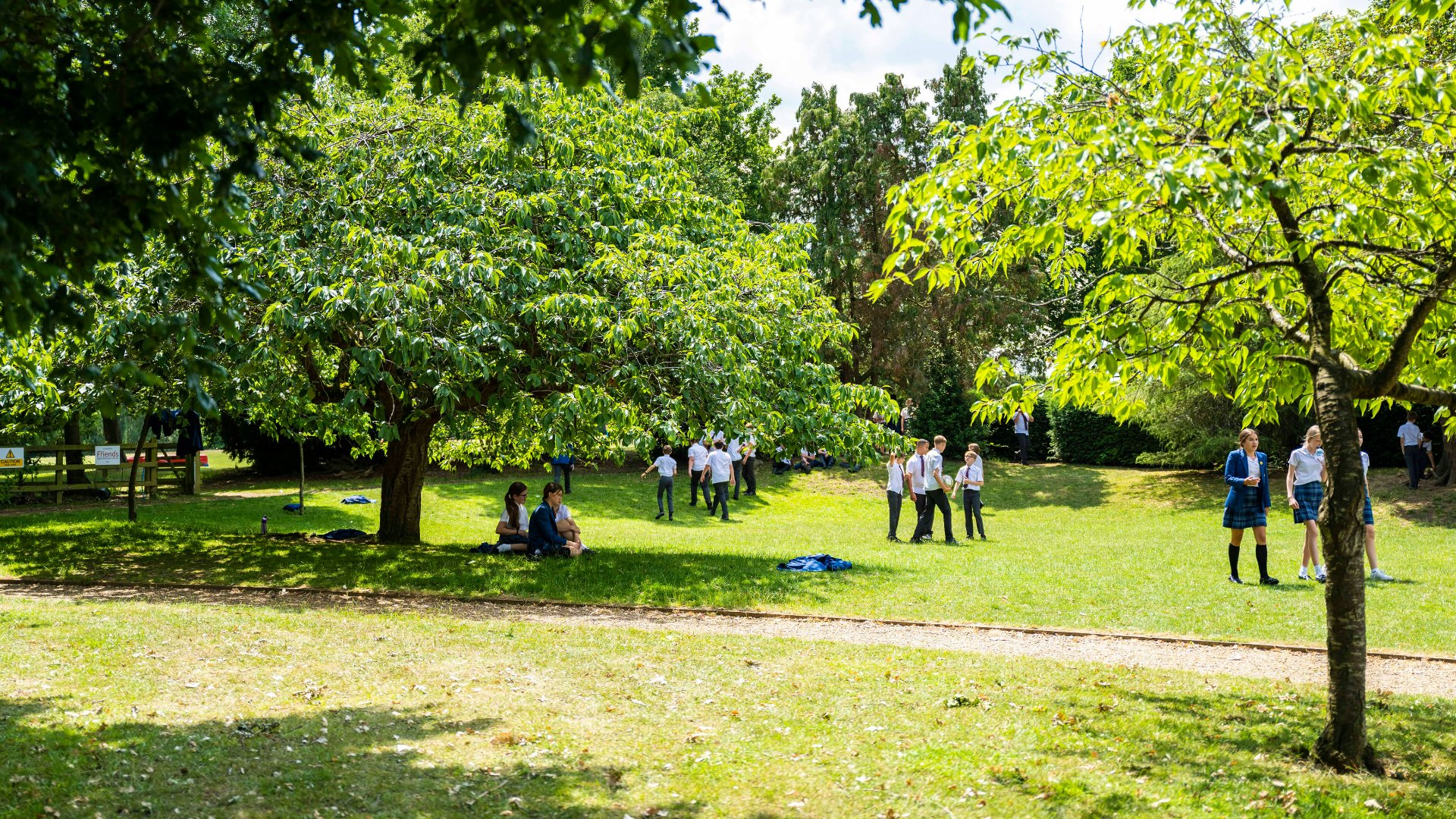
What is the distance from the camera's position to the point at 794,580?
12.4 metres

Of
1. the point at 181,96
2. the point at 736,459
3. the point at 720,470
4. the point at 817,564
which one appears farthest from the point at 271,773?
the point at 736,459

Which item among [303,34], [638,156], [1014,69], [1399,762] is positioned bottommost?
[1399,762]

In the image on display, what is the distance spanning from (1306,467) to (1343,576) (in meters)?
7.24

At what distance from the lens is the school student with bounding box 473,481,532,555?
550 inches

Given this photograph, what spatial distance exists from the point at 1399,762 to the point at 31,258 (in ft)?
23.0

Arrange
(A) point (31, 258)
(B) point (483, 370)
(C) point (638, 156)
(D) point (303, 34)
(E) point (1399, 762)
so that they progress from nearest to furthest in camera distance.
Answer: (A) point (31, 258)
(D) point (303, 34)
(E) point (1399, 762)
(B) point (483, 370)
(C) point (638, 156)

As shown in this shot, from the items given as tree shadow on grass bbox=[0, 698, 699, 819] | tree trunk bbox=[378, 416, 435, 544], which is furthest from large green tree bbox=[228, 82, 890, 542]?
tree shadow on grass bbox=[0, 698, 699, 819]

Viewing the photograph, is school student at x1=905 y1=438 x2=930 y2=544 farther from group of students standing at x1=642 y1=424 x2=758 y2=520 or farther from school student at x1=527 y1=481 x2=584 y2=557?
school student at x1=527 y1=481 x2=584 y2=557

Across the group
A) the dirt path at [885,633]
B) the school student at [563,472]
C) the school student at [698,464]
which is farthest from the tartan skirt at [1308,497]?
the school student at [563,472]

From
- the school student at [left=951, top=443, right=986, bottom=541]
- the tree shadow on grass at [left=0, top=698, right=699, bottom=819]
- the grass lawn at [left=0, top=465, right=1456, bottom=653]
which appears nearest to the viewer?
the tree shadow on grass at [left=0, top=698, right=699, bottom=819]

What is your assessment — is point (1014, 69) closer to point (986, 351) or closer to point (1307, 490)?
point (1307, 490)

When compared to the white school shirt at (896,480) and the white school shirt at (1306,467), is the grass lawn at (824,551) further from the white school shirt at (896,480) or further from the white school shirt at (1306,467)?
the white school shirt at (1306,467)

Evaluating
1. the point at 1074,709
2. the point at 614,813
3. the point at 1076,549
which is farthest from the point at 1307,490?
the point at 614,813

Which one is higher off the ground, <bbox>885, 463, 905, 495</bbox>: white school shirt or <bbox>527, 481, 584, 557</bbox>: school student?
<bbox>885, 463, 905, 495</bbox>: white school shirt
